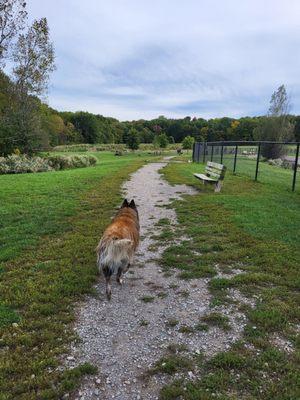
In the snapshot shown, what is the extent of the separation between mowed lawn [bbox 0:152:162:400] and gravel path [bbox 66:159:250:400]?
0.61ft

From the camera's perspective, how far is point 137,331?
345 cm

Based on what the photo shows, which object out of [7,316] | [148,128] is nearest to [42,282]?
[7,316]

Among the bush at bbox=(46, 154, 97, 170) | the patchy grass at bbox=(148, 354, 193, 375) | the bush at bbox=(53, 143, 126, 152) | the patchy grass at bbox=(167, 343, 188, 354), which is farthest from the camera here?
the bush at bbox=(53, 143, 126, 152)

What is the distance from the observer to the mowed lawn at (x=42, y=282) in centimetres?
275

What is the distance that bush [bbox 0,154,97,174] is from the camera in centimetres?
2012

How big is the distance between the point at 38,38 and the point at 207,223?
83.1ft

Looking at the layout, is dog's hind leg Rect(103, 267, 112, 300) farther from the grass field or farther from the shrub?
the shrub

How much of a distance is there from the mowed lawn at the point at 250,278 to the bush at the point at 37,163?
13.7 metres

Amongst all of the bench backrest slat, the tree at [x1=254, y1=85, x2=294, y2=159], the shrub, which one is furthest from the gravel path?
the tree at [x1=254, y1=85, x2=294, y2=159]

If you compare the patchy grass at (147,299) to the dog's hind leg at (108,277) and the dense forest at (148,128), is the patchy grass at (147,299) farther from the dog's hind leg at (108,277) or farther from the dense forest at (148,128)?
the dense forest at (148,128)

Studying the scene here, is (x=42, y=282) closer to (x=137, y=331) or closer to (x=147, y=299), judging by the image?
(x=147, y=299)

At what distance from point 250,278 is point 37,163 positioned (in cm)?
1953

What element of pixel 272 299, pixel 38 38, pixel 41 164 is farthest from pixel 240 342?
pixel 38 38

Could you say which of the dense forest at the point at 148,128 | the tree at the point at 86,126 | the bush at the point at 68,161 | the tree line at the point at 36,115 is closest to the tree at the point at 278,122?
the tree line at the point at 36,115
